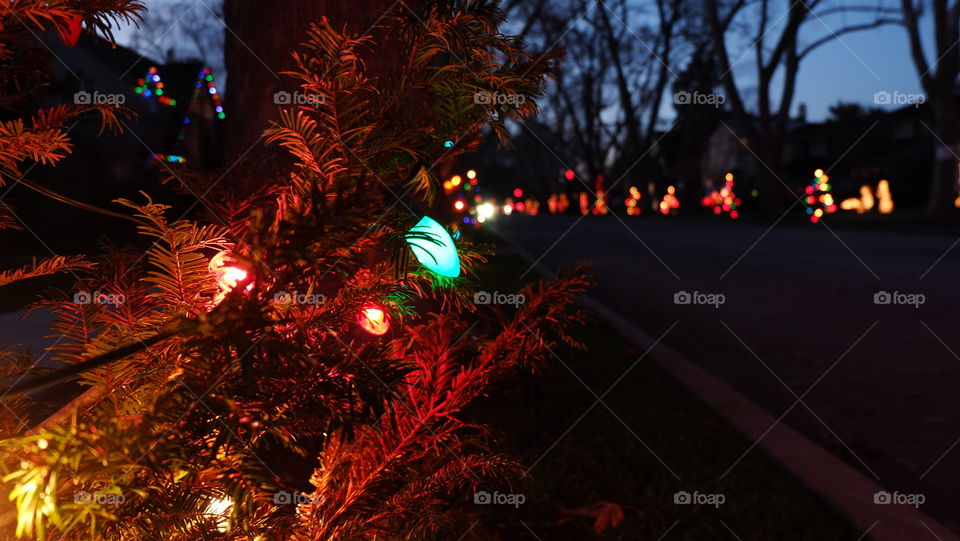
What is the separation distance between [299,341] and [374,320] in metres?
0.37

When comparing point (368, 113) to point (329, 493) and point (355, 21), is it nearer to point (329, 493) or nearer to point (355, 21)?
point (329, 493)

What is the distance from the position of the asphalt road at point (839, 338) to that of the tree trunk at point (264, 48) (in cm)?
117

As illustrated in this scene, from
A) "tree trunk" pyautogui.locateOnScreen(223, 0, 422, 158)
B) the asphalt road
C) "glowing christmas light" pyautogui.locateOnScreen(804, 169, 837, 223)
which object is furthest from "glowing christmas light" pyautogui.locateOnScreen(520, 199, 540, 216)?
"tree trunk" pyautogui.locateOnScreen(223, 0, 422, 158)

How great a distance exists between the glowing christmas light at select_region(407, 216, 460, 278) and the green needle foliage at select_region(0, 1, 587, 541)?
0.03 meters

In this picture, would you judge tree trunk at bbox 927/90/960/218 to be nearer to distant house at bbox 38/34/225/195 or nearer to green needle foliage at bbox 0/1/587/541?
distant house at bbox 38/34/225/195

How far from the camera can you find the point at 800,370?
6.61m

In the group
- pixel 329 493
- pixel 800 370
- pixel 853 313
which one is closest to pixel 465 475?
pixel 329 493

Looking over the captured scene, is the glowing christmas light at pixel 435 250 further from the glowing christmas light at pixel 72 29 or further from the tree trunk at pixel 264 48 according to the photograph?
the tree trunk at pixel 264 48

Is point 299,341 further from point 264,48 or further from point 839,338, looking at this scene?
point 839,338

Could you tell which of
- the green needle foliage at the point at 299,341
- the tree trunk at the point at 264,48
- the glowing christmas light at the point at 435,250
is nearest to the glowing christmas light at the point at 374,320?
the green needle foliage at the point at 299,341

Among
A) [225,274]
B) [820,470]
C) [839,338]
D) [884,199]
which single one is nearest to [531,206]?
[884,199]

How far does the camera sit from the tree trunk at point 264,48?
2463mm

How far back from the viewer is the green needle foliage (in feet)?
3.84

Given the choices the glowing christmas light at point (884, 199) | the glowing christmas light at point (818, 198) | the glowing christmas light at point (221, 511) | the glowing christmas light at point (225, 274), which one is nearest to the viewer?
the glowing christmas light at point (225, 274)
